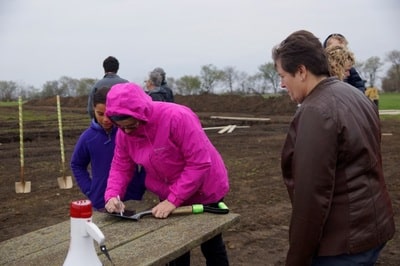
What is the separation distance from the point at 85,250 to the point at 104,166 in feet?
5.59

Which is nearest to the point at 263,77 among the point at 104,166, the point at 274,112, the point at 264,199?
the point at 274,112

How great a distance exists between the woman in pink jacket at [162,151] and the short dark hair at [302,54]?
3.01 feet

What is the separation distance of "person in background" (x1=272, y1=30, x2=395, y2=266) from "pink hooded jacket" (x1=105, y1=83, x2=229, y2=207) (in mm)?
830

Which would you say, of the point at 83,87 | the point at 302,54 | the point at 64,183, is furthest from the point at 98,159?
the point at 83,87

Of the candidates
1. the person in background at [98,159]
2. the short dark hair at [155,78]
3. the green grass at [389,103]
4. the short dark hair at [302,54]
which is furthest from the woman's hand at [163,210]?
the green grass at [389,103]

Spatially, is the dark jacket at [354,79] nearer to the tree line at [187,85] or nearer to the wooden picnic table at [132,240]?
the wooden picnic table at [132,240]

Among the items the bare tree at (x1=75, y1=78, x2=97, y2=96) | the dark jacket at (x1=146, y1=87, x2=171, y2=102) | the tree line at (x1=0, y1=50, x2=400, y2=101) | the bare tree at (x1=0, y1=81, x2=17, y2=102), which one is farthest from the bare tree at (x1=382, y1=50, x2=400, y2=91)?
the dark jacket at (x1=146, y1=87, x2=171, y2=102)

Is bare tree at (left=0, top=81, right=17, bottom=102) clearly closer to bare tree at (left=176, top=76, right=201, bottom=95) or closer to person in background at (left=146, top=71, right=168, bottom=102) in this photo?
bare tree at (left=176, top=76, right=201, bottom=95)

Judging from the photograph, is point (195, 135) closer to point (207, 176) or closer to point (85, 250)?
point (207, 176)

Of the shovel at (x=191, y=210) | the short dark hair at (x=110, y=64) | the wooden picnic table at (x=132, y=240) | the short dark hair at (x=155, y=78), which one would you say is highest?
the short dark hair at (x=110, y=64)

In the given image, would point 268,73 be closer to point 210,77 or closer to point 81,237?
point 210,77

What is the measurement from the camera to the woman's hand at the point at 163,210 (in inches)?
102

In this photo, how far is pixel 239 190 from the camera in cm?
775

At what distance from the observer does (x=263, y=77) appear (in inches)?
2223
